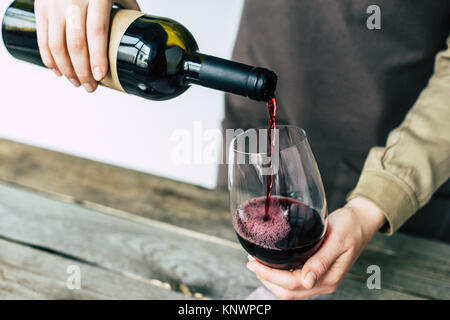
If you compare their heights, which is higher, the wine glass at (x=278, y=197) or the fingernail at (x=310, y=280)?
the wine glass at (x=278, y=197)

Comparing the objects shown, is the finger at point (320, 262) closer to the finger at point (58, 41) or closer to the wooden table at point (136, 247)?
the wooden table at point (136, 247)

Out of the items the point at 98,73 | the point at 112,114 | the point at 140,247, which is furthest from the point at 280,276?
→ the point at 112,114

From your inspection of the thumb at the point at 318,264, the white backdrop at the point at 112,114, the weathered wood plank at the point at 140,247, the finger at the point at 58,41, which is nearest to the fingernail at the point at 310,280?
the thumb at the point at 318,264

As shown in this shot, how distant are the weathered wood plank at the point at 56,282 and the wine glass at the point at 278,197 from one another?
233 mm

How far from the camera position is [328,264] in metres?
0.74

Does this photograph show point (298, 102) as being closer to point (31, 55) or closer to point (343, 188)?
point (343, 188)

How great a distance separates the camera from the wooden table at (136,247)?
0.85 metres

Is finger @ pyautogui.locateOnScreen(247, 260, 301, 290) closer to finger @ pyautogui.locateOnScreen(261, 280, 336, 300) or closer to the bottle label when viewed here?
finger @ pyautogui.locateOnScreen(261, 280, 336, 300)

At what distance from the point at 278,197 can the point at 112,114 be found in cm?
170

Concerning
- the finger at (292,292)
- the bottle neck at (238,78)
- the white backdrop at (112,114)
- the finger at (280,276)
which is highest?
the bottle neck at (238,78)

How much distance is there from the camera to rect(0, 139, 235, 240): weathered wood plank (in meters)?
1.08

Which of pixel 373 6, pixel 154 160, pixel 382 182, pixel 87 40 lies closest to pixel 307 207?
pixel 382 182

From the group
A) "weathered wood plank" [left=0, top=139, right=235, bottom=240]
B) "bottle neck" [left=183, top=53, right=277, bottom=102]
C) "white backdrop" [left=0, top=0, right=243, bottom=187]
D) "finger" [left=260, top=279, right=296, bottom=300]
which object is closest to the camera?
"bottle neck" [left=183, top=53, right=277, bottom=102]

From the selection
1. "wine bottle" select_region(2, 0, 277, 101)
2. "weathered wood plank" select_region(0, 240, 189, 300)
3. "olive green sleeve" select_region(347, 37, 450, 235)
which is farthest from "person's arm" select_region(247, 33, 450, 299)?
"wine bottle" select_region(2, 0, 277, 101)
